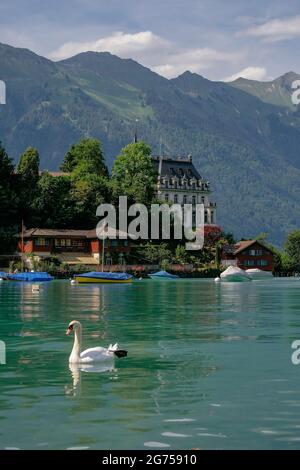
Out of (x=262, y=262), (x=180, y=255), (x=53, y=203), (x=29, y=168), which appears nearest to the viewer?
(x=53, y=203)

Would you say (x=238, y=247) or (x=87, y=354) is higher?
(x=238, y=247)

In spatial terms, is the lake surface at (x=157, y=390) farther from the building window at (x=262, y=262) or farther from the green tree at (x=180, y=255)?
the building window at (x=262, y=262)

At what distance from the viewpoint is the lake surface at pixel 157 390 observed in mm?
17359

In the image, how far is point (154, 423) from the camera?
18484 mm

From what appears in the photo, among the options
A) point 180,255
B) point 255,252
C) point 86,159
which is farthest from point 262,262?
point 86,159

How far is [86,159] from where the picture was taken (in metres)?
172

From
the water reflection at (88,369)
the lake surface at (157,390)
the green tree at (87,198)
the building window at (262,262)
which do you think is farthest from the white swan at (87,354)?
the building window at (262,262)

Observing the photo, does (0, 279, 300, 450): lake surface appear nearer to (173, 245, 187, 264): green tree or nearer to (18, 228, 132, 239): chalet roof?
(18, 228, 132, 239): chalet roof

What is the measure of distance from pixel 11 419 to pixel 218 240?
524 feet

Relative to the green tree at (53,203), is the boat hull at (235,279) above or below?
below

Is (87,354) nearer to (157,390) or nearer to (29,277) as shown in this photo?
(157,390)

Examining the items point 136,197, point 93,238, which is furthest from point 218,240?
point 93,238

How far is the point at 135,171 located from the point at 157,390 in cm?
14910

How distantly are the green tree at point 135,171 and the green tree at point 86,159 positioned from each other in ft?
10.8
